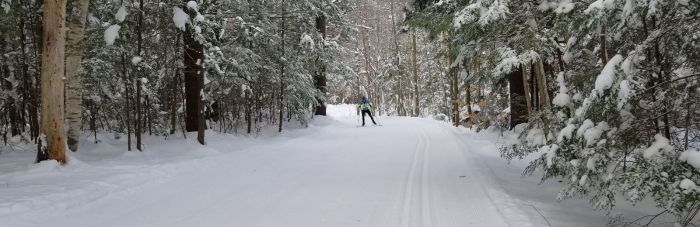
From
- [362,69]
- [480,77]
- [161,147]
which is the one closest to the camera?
[161,147]

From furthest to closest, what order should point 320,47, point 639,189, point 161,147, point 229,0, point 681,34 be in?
point 320,47
point 229,0
point 161,147
point 681,34
point 639,189

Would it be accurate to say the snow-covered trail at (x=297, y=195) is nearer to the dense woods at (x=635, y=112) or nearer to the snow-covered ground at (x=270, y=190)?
A: the snow-covered ground at (x=270, y=190)

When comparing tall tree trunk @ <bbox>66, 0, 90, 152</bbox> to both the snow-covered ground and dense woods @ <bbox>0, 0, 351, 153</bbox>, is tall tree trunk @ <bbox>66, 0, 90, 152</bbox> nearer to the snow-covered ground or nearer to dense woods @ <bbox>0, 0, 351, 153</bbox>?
dense woods @ <bbox>0, 0, 351, 153</bbox>

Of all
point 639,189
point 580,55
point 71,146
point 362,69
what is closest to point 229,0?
point 71,146

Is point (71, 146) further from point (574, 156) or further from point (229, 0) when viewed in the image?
point (574, 156)

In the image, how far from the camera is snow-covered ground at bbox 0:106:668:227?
6.08 metres

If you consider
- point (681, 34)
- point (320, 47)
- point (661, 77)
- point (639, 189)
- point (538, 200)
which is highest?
point (320, 47)

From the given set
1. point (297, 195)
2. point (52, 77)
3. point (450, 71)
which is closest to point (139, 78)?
point (52, 77)

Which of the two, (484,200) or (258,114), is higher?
(258,114)

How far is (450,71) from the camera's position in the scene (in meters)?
14.2

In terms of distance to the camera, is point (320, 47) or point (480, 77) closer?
point (480, 77)

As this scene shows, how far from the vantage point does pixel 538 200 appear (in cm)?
730

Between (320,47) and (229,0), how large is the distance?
6.47m

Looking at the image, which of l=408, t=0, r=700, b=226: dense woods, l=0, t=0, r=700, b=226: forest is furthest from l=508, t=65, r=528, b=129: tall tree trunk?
l=408, t=0, r=700, b=226: dense woods
